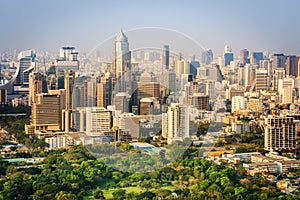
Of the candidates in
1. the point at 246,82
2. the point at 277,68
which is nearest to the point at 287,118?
the point at 246,82

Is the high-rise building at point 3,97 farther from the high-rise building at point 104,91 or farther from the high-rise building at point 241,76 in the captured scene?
the high-rise building at point 241,76

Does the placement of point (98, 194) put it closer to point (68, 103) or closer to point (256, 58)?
point (68, 103)

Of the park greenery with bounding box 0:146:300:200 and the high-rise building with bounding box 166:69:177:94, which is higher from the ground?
the high-rise building with bounding box 166:69:177:94

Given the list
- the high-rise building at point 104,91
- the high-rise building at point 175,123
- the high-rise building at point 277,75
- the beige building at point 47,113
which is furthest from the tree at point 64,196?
the high-rise building at point 277,75

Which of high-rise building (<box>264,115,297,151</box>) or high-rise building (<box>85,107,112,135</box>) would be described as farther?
high-rise building (<box>264,115,297,151</box>)

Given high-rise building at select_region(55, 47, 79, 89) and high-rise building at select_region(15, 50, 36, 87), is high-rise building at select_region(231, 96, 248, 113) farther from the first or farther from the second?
high-rise building at select_region(15, 50, 36, 87)

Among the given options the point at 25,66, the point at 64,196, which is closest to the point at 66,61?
the point at 25,66

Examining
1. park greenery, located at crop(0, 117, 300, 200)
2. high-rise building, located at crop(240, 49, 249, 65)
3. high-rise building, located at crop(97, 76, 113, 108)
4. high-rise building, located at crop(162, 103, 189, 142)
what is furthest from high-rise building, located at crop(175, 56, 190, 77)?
high-rise building, located at crop(240, 49, 249, 65)
